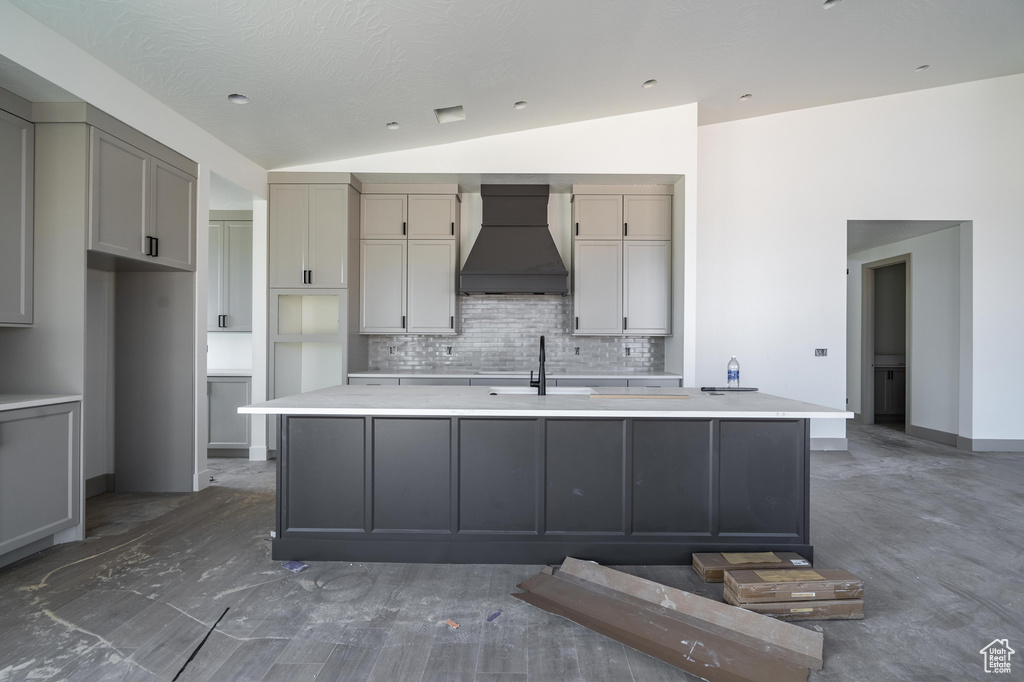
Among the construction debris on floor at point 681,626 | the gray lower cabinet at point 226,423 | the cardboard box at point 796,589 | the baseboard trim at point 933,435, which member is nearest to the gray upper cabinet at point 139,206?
the gray lower cabinet at point 226,423

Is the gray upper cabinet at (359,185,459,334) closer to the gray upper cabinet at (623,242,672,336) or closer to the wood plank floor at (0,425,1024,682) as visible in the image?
the gray upper cabinet at (623,242,672,336)

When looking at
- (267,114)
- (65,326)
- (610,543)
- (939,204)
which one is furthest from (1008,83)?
(65,326)

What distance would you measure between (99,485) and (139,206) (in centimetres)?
226

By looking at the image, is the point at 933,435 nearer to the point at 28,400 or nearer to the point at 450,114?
the point at 450,114

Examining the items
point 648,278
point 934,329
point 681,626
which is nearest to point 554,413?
point 681,626

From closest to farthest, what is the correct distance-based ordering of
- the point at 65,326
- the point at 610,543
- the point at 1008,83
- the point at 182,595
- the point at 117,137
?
the point at 182,595 → the point at 610,543 → the point at 65,326 → the point at 117,137 → the point at 1008,83

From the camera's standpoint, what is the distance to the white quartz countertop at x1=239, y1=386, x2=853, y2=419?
8.41ft

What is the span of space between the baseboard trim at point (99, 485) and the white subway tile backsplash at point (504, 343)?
2.52 m

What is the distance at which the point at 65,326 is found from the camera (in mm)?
3092

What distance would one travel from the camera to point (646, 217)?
17.7 ft

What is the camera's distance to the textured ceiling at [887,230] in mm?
5820

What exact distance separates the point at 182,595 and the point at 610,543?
6.91 feet

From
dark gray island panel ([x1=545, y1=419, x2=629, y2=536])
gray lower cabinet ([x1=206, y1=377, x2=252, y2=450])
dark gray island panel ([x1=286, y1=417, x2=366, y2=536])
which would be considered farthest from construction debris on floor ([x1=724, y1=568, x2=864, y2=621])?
gray lower cabinet ([x1=206, y1=377, x2=252, y2=450])

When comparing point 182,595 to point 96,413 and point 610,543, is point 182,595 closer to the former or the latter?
point 610,543
